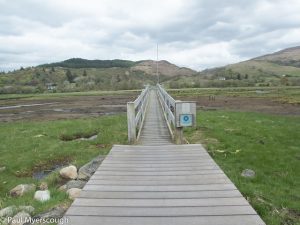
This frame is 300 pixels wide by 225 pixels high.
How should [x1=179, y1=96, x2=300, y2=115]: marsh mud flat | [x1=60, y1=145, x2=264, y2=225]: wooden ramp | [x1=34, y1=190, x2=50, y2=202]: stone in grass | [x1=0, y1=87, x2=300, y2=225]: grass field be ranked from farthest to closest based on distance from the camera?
[x1=179, y1=96, x2=300, y2=115]: marsh mud flat < [x1=0, y1=87, x2=300, y2=225]: grass field < [x1=34, y1=190, x2=50, y2=202]: stone in grass < [x1=60, y1=145, x2=264, y2=225]: wooden ramp

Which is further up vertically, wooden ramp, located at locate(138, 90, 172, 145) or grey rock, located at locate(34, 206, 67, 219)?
grey rock, located at locate(34, 206, 67, 219)

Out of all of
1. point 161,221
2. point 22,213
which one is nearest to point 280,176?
point 161,221

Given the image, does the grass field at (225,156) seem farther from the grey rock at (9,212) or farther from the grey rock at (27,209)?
the grey rock at (9,212)

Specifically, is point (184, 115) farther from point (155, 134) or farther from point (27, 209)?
point (27, 209)

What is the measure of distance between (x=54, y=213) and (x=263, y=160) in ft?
22.9

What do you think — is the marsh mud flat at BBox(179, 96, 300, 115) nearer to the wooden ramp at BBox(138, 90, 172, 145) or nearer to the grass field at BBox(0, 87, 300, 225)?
the grass field at BBox(0, 87, 300, 225)

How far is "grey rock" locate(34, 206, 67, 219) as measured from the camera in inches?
187

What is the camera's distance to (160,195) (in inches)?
194

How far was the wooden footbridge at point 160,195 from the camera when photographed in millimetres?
4105

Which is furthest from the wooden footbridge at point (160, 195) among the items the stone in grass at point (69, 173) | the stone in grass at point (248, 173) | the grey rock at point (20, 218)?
the stone in grass at point (69, 173)

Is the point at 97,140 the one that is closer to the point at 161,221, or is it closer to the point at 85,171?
the point at 85,171

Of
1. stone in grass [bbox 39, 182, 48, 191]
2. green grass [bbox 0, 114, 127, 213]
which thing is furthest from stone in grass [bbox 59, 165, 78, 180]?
stone in grass [bbox 39, 182, 48, 191]

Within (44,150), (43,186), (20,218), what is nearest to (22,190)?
(43,186)

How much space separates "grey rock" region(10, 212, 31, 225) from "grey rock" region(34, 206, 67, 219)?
0.15 meters
